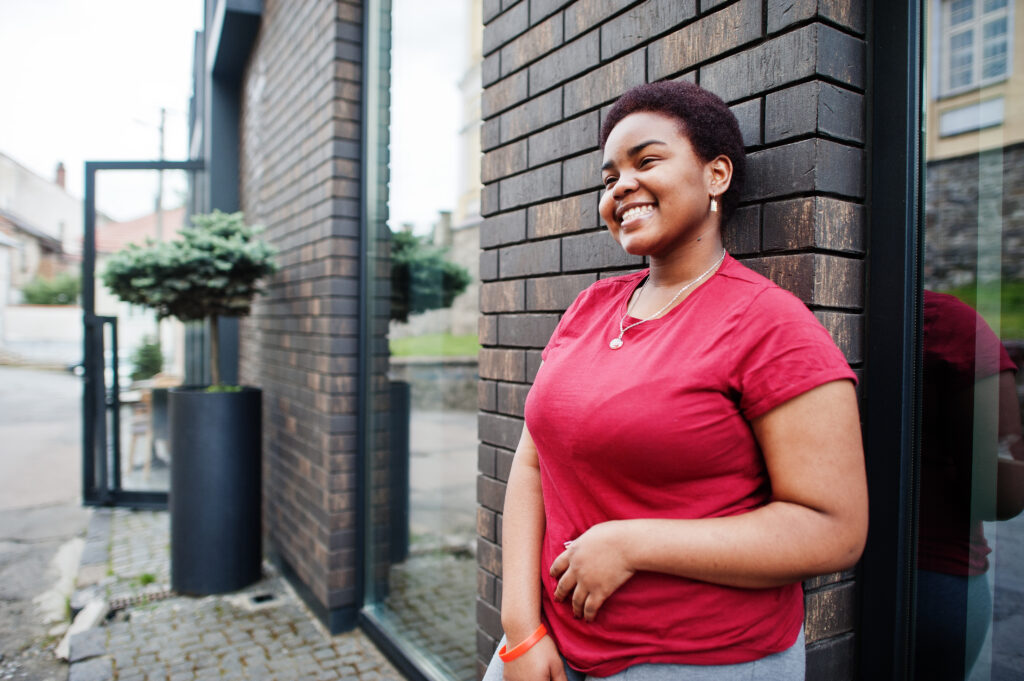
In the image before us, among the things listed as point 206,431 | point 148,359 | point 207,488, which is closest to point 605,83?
point 206,431

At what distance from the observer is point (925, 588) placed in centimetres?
149

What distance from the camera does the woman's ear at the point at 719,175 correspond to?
4.33 feet

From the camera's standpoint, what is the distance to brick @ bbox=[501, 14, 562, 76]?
6.94ft

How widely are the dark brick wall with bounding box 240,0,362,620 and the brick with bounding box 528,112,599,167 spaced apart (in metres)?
1.85

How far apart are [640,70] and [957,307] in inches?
35.5

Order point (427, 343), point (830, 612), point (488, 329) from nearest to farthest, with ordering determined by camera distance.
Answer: point (830, 612)
point (488, 329)
point (427, 343)

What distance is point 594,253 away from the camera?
195 centimetres

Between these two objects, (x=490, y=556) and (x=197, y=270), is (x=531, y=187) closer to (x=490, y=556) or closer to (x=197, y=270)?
(x=490, y=556)

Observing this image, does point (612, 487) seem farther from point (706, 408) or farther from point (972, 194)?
point (972, 194)

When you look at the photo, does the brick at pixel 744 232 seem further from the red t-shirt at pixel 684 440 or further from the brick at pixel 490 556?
the brick at pixel 490 556

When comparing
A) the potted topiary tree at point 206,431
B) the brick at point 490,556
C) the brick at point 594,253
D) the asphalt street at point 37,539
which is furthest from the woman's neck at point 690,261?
the asphalt street at point 37,539

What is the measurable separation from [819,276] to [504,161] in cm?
122

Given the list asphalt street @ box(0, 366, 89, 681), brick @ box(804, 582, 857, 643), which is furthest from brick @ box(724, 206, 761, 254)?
asphalt street @ box(0, 366, 89, 681)

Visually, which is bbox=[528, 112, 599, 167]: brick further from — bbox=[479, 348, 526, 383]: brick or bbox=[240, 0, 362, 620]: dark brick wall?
bbox=[240, 0, 362, 620]: dark brick wall
